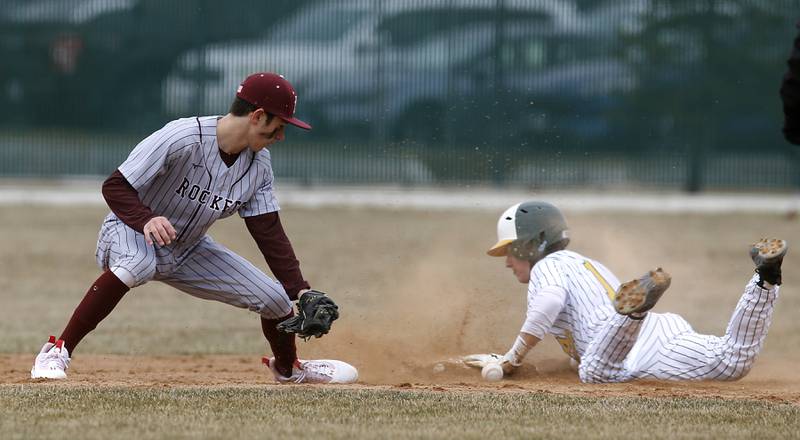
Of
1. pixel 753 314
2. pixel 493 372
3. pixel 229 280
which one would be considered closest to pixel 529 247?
pixel 493 372

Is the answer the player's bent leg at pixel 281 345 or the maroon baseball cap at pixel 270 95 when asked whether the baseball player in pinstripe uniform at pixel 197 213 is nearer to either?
the maroon baseball cap at pixel 270 95

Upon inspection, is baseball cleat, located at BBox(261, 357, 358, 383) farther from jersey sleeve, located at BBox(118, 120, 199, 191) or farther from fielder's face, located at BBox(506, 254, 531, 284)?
jersey sleeve, located at BBox(118, 120, 199, 191)

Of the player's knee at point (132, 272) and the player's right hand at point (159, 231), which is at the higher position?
the player's right hand at point (159, 231)

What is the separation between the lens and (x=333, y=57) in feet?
66.8

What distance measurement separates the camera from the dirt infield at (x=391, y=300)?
7273 millimetres

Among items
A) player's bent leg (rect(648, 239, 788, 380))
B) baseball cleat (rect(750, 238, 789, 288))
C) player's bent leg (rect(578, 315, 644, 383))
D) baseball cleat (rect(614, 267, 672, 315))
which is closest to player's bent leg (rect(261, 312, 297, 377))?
player's bent leg (rect(578, 315, 644, 383))

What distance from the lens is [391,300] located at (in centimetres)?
976

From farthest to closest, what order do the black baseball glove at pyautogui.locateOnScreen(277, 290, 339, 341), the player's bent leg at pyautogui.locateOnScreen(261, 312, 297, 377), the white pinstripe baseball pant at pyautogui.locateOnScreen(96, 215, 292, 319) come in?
the player's bent leg at pyautogui.locateOnScreen(261, 312, 297, 377)
the white pinstripe baseball pant at pyautogui.locateOnScreen(96, 215, 292, 319)
the black baseball glove at pyautogui.locateOnScreen(277, 290, 339, 341)

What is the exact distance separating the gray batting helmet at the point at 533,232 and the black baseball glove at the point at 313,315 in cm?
149

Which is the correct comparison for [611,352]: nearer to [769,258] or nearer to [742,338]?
[742,338]

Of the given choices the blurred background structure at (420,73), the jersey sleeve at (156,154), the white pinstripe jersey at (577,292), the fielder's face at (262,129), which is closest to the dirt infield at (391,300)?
the white pinstripe jersey at (577,292)

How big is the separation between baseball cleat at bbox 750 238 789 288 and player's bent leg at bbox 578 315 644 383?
641 millimetres

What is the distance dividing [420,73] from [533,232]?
520 inches

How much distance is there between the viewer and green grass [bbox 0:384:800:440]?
498 cm
